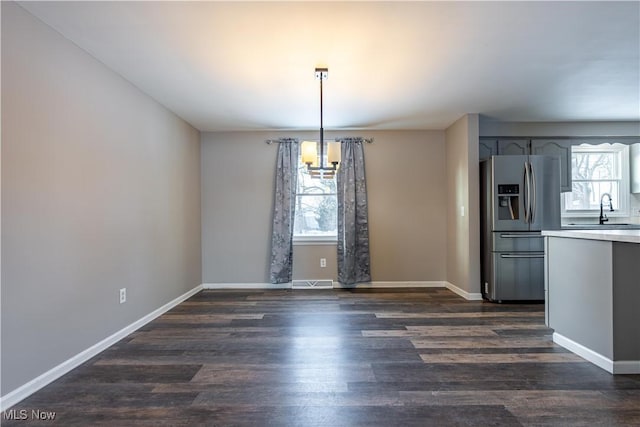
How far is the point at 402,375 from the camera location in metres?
2.24

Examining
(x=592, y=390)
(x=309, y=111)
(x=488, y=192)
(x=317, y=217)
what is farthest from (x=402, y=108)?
(x=592, y=390)

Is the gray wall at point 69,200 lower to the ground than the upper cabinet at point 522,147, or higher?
lower

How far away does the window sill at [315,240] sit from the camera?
5129 millimetres

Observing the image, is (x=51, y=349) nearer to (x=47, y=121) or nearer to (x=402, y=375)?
(x=47, y=121)

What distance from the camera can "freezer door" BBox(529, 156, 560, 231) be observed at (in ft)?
13.6

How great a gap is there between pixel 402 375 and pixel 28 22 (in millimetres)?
3290

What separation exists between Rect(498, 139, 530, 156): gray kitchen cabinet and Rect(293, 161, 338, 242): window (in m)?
2.46

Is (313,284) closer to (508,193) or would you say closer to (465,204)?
(465,204)

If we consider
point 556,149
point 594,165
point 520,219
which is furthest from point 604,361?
point 594,165

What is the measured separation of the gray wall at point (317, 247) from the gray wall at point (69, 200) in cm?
138

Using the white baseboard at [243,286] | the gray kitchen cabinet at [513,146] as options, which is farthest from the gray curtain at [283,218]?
the gray kitchen cabinet at [513,146]

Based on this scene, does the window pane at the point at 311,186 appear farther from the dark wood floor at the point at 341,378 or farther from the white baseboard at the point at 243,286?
the dark wood floor at the point at 341,378

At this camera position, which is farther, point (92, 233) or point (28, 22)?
point (92, 233)

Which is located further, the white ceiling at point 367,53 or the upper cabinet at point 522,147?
the upper cabinet at point 522,147
